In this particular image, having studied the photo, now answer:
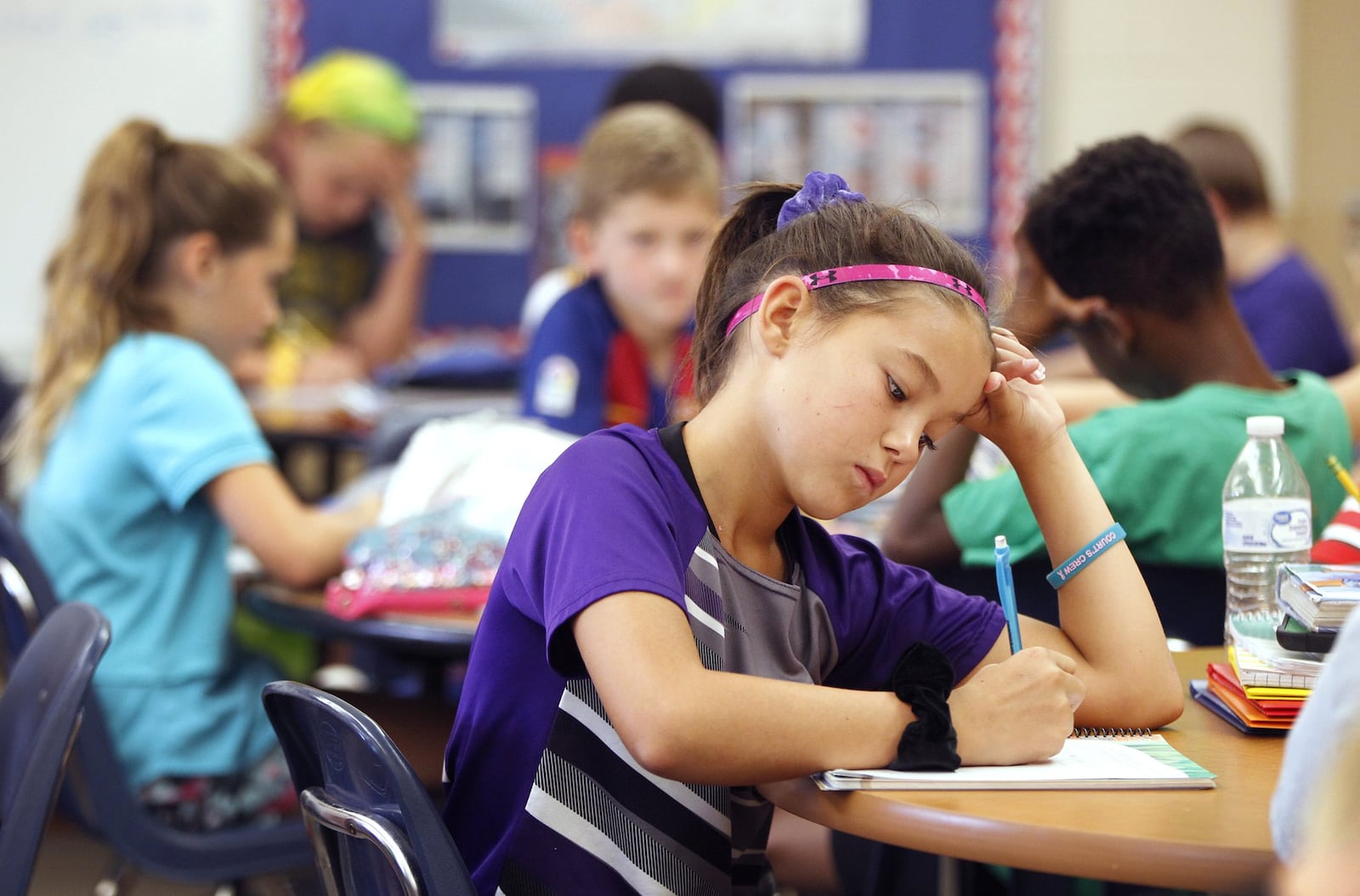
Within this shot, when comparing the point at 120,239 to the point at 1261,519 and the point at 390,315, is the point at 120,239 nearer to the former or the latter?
the point at 1261,519

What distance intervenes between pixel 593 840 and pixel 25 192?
4.83 metres

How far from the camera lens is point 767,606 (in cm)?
123

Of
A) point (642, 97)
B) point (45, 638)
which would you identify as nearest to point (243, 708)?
point (45, 638)

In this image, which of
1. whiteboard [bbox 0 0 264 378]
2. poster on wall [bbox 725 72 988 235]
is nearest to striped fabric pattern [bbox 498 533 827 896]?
poster on wall [bbox 725 72 988 235]

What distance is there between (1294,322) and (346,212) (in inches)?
117

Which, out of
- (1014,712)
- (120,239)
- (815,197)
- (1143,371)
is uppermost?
(815,197)

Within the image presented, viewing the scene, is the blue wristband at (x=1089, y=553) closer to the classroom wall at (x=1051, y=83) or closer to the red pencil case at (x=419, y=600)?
the red pencil case at (x=419, y=600)

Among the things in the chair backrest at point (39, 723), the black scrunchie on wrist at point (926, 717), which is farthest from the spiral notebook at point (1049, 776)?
the chair backrest at point (39, 723)

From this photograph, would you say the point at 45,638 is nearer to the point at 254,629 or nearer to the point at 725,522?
the point at 725,522

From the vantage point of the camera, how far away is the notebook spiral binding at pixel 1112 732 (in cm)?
123

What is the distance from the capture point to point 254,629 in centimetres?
227

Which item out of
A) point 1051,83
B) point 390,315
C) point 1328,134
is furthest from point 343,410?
point 1328,134

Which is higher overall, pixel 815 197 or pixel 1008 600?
pixel 815 197

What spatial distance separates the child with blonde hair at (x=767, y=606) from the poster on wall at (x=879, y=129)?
3717 mm
